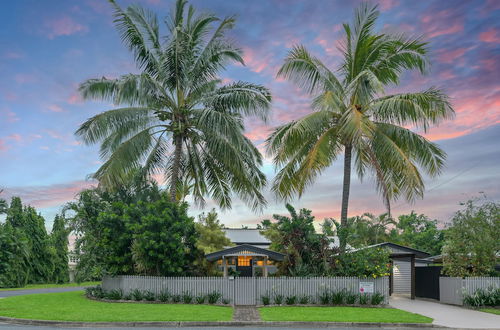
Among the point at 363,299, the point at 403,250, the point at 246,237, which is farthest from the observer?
the point at 246,237

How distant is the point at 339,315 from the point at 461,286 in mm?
8191

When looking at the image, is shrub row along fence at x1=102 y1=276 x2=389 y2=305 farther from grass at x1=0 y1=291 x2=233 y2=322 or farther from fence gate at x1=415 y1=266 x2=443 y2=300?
fence gate at x1=415 y1=266 x2=443 y2=300

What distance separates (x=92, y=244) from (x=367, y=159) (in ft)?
52.0

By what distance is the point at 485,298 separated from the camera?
72.0 ft

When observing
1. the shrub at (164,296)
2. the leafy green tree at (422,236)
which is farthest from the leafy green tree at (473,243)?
the leafy green tree at (422,236)

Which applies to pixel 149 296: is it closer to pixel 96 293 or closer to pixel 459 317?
pixel 96 293

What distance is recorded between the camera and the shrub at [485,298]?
21.9m

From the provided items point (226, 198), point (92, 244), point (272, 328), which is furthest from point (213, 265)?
point (272, 328)

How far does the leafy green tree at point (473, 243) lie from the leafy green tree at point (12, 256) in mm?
38227

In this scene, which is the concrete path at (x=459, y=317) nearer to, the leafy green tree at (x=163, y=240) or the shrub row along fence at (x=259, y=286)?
the shrub row along fence at (x=259, y=286)

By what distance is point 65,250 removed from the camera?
5741cm

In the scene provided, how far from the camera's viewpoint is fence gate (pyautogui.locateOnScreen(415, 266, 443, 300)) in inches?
1073

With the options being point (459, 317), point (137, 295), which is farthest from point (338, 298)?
point (137, 295)

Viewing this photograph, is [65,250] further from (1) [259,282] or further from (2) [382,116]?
(2) [382,116]
